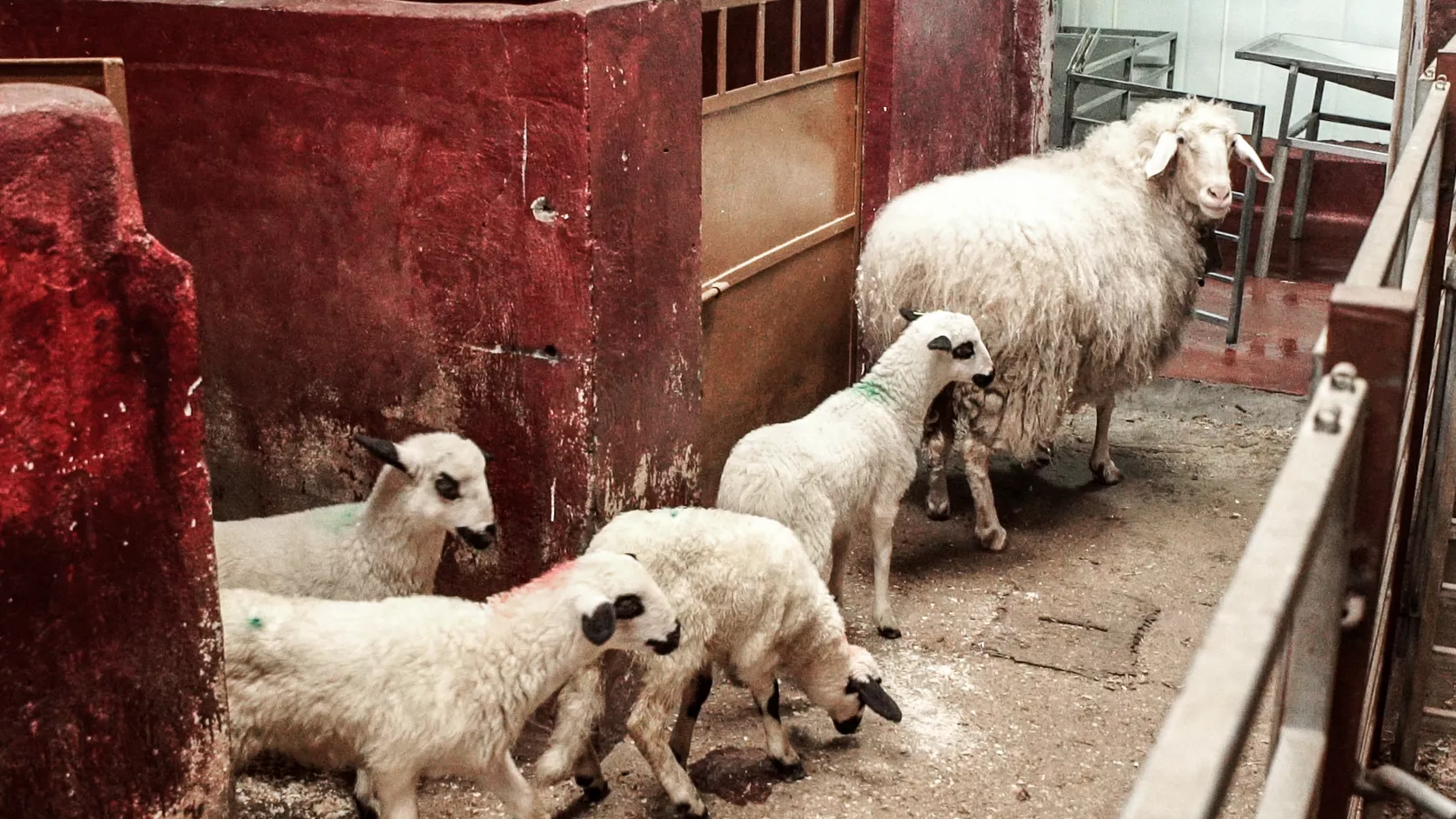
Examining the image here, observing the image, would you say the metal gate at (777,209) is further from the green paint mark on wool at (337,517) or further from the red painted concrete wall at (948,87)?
the green paint mark on wool at (337,517)

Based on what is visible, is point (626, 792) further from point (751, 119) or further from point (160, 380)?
point (751, 119)

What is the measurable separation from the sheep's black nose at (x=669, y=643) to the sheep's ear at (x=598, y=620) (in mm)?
174

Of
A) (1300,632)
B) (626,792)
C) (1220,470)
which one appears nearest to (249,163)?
(626,792)

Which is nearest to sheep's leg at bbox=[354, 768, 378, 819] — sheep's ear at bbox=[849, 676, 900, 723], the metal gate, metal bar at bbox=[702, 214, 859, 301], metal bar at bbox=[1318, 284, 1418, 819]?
sheep's ear at bbox=[849, 676, 900, 723]

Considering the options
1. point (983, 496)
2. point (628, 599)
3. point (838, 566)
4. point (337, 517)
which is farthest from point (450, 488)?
point (983, 496)

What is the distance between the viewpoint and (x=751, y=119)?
5535 millimetres

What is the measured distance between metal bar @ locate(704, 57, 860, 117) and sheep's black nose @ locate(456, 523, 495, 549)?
1.90m

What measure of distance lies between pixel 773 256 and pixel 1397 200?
3356mm

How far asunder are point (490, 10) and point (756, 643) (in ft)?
6.07

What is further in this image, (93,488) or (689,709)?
(689,709)

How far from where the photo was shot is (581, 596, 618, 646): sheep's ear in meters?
3.26

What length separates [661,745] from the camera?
3906mm

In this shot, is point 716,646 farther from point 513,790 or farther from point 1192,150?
point 1192,150

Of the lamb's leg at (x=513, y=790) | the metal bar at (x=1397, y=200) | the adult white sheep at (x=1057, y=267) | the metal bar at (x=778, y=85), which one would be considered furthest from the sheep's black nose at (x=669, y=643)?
the adult white sheep at (x=1057, y=267)
